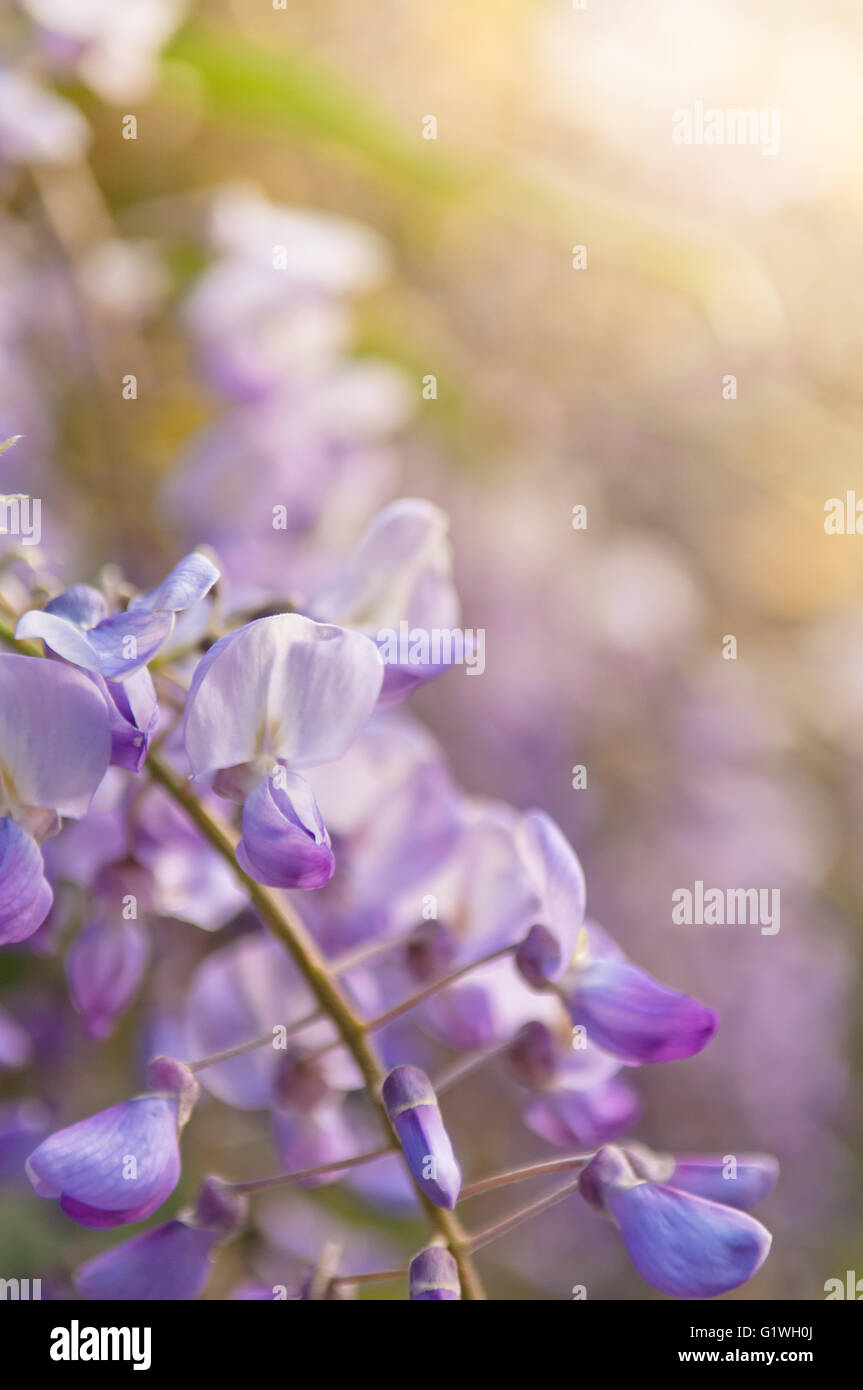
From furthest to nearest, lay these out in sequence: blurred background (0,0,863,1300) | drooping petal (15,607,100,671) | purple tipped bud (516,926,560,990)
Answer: blurred background (0,0,863,1300) → purple tipped bud (516,926,560,990) → drooping petal (15,607,100,671)

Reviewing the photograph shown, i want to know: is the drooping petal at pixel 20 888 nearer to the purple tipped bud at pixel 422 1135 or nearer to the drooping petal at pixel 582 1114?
the purple tipped bud at pixel 422 1135

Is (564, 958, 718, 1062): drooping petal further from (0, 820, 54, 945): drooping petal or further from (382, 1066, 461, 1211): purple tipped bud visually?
(0, 820, 54, 945): drooping petal

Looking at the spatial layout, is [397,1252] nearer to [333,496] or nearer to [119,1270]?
[119,1270]

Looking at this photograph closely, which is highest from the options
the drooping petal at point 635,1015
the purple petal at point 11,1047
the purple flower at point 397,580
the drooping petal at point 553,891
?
the purple flower at point 397,580

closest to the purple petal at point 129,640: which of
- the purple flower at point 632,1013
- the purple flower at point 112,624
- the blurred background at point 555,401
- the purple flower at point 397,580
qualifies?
the purple flower at point 112,624

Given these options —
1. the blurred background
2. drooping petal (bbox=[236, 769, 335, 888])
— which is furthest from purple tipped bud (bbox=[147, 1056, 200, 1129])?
the blurred background
